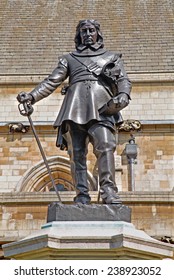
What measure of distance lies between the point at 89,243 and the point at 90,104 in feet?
4.31

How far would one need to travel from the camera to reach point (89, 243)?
4.81 meters

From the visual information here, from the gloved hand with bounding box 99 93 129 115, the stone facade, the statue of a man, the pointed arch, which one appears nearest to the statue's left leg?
the statue of a man

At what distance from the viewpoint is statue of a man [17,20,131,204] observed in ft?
17.9

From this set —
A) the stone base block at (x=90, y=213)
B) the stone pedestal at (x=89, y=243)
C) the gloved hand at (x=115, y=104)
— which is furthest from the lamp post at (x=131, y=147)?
the stone pedestal at (x=89, y=243)

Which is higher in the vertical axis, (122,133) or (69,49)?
(69,49)

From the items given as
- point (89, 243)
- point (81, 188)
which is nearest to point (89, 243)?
point (89, 243)

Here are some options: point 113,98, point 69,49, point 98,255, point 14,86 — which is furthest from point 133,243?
point 69,49

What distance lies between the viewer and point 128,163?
758 inches

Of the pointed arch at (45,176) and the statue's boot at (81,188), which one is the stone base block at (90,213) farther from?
the pointed arch at (45,176)

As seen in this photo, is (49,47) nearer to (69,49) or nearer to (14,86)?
(69,49)

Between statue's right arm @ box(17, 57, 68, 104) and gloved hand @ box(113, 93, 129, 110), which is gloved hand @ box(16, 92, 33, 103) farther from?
gloved hand @ box(113, 93, 129, 110)

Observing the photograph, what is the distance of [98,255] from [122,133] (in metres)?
14.9

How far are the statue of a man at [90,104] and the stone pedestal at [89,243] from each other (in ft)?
1.30

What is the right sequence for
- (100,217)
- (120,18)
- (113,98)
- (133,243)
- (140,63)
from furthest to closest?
(120,18) → (140,63) → (113,98) → (100,217) → (133,243)
